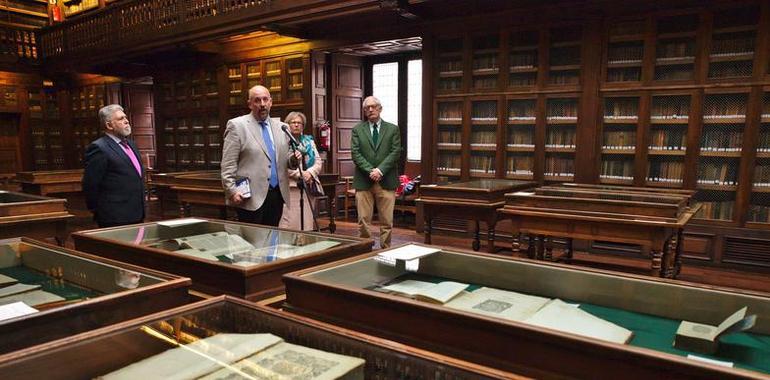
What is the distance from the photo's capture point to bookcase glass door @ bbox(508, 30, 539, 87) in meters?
5.98

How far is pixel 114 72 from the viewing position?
10977 millimetres

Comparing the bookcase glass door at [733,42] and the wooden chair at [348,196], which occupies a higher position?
the bookcase glass door at [733,42]

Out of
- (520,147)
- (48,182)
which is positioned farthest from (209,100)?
(520,147)

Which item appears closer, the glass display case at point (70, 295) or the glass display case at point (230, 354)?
the glass display case at point (230, 354)

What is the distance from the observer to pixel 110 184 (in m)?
3.48

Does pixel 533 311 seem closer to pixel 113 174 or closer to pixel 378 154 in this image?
pixel 113 174

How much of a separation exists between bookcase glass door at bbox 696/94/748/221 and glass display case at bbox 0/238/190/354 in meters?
5.21

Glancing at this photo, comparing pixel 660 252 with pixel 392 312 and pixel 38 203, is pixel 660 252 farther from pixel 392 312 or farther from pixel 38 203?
pixel 38 203

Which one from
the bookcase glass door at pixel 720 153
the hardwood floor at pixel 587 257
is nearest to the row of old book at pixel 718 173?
the bookcase glass door at pixel 720 153

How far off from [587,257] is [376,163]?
8.24ft

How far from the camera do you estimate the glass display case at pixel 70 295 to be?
1300mm

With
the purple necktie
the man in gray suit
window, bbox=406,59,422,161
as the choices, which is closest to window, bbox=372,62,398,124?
window, bbox=406,59,422,161

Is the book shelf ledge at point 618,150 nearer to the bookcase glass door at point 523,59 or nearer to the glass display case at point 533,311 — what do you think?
the bookcase glass door at point 523,59

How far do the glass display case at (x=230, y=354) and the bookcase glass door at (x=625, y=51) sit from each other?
17.1ft
